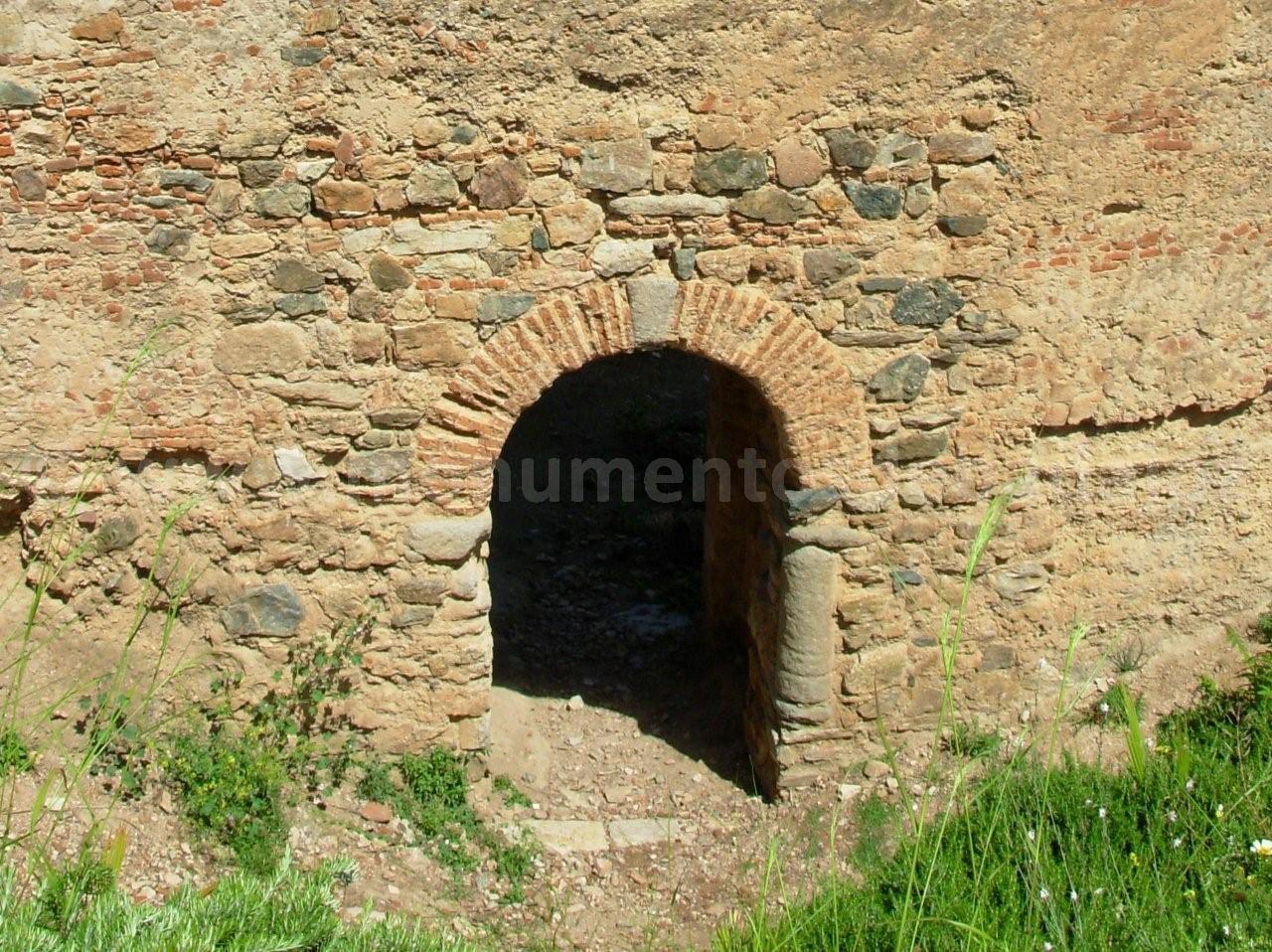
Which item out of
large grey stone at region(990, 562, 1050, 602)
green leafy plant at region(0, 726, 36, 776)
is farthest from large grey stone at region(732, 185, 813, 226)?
green leafy plant at region(0, 726, 36, 776)

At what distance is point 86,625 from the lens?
5.43 m

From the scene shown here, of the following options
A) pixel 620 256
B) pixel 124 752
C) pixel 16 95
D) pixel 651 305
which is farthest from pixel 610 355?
pixel 124 752

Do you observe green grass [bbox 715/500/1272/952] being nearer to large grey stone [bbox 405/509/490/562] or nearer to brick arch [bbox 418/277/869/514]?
brick arch [bbox 418/277/869/514]

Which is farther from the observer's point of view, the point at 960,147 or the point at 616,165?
the point at 960,147

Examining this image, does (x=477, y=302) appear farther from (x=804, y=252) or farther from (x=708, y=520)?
(x=708, y=520)

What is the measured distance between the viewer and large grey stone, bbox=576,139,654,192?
5258 mm

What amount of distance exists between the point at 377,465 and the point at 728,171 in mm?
1735

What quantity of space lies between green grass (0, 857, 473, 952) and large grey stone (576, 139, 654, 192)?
8.64ft

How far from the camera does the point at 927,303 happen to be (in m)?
5.63

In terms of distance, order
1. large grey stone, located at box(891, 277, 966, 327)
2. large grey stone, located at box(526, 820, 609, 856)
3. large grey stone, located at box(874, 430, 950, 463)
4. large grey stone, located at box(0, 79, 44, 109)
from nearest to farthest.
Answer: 1. large grey stone, located at box(0, 79, 44, 109)
2. large grey stone, located at box(891, 277, 966, 327)
3. large grey stone, located at box(874, 430, 950, 463)
4. large grey stone, located at box(526, 820, 609, 856)

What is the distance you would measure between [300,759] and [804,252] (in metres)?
2.80

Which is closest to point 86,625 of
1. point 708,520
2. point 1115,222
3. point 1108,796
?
point 708,520

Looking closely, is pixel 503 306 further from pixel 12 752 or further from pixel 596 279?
pixel 12 752

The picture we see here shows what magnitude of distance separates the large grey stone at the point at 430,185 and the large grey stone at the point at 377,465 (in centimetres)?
95
